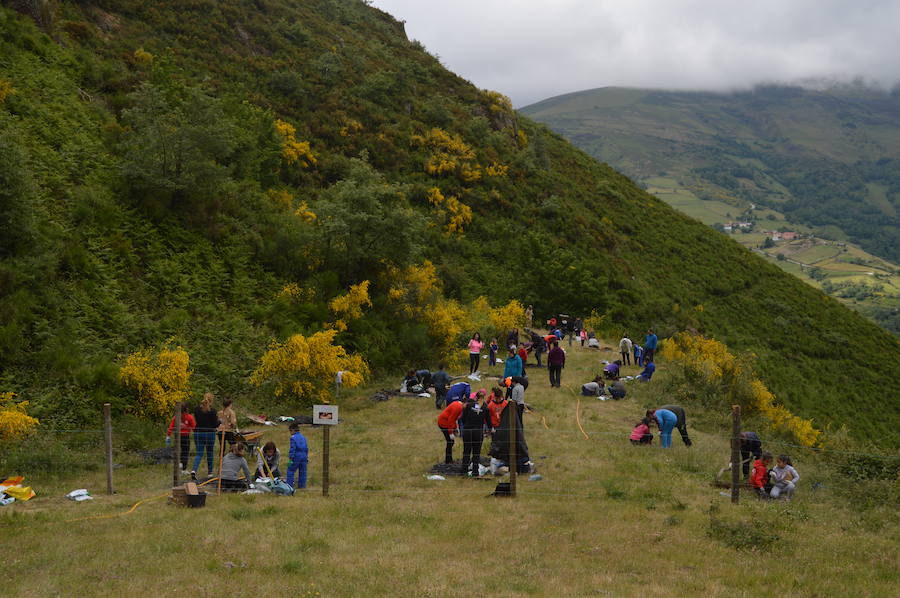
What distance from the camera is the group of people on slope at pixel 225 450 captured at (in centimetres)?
1213

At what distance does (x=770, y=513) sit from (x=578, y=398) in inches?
459

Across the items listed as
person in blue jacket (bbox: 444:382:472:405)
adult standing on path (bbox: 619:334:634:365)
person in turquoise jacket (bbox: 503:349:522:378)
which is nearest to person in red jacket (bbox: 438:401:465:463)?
person in blue jacket (bbox: 444:382:472:405)

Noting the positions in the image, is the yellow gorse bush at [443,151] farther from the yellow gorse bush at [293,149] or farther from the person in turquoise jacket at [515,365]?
the person in turquoise jacket at [515,365]

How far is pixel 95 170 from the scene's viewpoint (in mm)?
22891

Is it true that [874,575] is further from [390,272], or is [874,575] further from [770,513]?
[390,272]

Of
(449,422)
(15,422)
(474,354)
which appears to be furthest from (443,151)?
(15,422)

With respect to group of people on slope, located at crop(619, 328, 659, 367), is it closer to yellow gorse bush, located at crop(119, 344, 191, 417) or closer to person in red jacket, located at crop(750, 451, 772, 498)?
person in red jacket, located at crop(750, 451, 772, 498)

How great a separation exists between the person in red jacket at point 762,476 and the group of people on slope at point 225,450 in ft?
29.4

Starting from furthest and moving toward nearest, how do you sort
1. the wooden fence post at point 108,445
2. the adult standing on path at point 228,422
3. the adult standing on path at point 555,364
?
1. the adult standing on path at point 555,364
2. the adult standing on path at point 228,422
3. the wooden fence post at point 108,445

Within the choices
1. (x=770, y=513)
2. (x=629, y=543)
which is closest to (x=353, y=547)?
(x=629, y=543)

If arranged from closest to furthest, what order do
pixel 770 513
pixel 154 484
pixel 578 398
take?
pixel 770 513 → pixel 154 484 → pixel 578 398

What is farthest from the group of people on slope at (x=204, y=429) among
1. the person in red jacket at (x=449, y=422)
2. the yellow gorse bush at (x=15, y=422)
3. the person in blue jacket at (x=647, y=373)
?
the person in blue jacket at (x=647, y=373)

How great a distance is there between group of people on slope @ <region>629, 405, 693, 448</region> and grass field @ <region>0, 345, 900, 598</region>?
4.00ft

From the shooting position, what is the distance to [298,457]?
1230 centimetres
